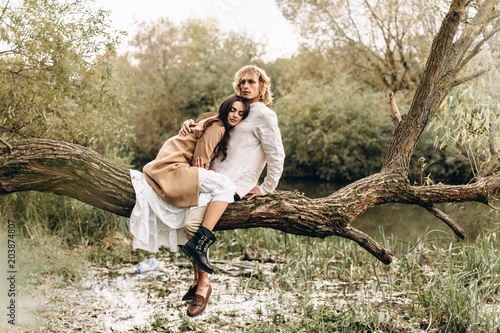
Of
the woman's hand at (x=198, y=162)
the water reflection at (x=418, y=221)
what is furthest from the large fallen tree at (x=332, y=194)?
the water reflection at (x=418, y=221)

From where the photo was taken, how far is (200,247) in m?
3.44

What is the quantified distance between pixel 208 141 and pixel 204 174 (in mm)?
268

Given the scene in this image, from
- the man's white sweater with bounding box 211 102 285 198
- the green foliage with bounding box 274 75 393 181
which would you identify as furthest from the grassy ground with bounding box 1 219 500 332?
the green foliage with bounding box 274 75 393 181

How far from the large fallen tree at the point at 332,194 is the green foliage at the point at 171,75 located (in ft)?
49.9

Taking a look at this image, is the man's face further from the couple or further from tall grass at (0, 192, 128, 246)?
tall grass at (0, 192, 128, 246)

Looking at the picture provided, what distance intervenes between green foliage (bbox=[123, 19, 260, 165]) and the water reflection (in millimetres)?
11051

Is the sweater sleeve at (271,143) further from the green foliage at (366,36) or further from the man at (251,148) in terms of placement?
the green foliage at (366,36)

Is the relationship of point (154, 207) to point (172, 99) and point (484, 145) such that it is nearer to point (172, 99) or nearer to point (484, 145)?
point (484, 145)

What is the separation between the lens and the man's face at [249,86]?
3.83 meters

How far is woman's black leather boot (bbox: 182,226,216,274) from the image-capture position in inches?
135

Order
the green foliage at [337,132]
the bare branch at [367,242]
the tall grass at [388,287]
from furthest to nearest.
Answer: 1. the green foliage at [337,132]
2. the bare branch at [367,242]
3. the tall grass at [388,287]

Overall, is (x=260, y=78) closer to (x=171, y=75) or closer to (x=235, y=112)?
(x=235, y=112)

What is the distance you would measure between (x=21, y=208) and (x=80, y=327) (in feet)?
8.24

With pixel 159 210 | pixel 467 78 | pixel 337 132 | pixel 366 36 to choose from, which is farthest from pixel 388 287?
pixel 366 36
